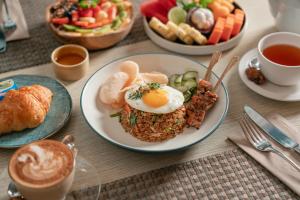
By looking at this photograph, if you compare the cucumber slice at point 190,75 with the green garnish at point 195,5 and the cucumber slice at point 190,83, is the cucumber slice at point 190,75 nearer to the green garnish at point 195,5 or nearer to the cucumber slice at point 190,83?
the cucumber slice at point 190,83

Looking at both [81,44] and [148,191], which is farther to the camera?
[81,44]

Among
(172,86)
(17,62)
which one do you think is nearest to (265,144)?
(172,86)

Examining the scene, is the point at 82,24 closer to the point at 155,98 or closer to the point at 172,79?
→ the point at 172,79

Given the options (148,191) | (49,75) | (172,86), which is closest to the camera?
(148,191)

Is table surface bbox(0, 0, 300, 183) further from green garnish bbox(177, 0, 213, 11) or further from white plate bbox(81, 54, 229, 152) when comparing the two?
green garnish bbox(177, 0, 213, 11)

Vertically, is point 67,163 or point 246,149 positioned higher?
point 67,163

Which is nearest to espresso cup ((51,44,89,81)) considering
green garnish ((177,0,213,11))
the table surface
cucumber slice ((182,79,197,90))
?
the table surface

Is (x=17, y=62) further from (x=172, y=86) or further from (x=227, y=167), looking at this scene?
(x=227, y=167)
